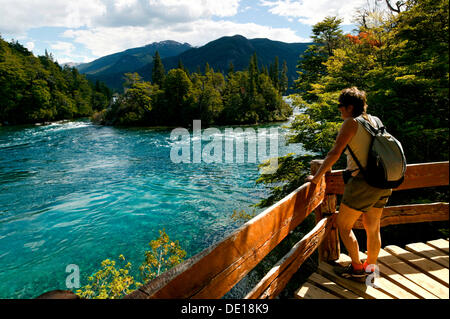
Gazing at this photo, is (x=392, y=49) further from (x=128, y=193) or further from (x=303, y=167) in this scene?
(x=128, y=193)

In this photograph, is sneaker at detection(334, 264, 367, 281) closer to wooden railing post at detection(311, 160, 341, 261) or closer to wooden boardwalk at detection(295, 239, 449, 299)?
wooden boardwalk at detection(295, 239, 449, 299)

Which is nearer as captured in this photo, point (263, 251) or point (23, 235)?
point (263, 251)

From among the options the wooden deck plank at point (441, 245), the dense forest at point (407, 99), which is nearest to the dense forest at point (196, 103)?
the dense forest at point (407, 99)

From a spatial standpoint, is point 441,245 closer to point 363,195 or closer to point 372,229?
point 372,229

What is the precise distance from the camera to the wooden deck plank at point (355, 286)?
2648 mm

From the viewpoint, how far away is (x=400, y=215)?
3475mm

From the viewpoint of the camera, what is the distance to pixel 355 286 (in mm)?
2785

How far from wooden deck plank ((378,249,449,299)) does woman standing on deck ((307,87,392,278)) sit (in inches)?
18.4

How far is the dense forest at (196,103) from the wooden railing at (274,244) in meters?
45.5

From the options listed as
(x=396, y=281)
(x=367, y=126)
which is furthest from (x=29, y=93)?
(x=396, y=281)

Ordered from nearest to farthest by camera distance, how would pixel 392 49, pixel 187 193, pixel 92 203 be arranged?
1. pixel 392 49
2. pixel 92 203
3. pixel 187 193

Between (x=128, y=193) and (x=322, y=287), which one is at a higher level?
(x=322, y=287)
